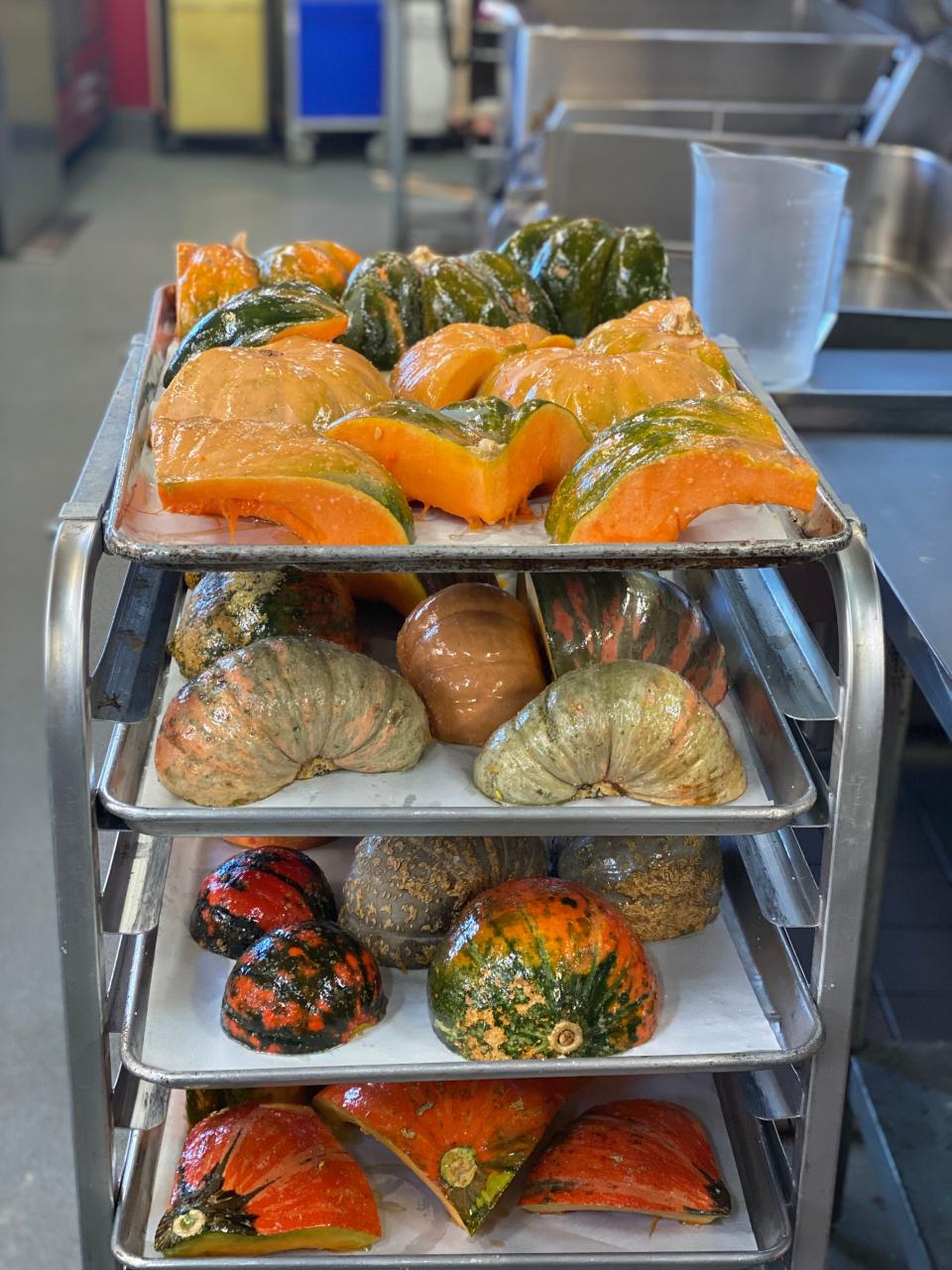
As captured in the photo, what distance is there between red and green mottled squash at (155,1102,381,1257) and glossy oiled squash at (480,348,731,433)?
2.39ft

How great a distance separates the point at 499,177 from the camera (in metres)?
4.86

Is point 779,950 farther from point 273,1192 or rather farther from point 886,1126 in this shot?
point 886,1126

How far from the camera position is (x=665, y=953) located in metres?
1.39

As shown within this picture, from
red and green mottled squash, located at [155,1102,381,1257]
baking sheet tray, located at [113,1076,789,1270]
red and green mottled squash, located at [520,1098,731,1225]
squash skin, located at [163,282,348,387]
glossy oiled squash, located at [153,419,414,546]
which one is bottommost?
baking sheet tray, located at [113,1076,789,1270]

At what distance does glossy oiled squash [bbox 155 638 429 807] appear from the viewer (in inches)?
46.0

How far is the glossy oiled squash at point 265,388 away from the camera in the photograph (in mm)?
1215

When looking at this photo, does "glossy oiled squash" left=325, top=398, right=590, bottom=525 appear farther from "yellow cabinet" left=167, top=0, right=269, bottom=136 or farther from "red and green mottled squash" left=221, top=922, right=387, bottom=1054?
"yellow cabinet" left=167, top=0, right=269, bottom=136

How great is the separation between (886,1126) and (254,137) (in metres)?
7.20

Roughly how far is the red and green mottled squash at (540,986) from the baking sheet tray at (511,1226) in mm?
217

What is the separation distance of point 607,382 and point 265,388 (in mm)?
302

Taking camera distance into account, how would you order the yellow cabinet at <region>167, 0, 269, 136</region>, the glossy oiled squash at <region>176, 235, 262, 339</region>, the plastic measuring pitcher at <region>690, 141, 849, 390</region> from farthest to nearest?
1. the yellow cabinet at <region>167, 0, 269, 136</region>
2. the plastic measuring pitcher at <region>690, 141, 849, 390</region>
3. the glossy oiled squash at <region>176, 235, 262, 339</region>

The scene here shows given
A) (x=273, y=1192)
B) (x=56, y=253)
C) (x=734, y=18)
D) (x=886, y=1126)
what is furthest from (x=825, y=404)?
(x=56, y=253)

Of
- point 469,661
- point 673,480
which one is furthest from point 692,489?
point 469,661

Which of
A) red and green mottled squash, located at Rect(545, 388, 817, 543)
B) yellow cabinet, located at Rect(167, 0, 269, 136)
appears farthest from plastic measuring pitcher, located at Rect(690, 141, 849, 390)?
yellow cabinet, located at Rect(167, 0, 269, 136)
